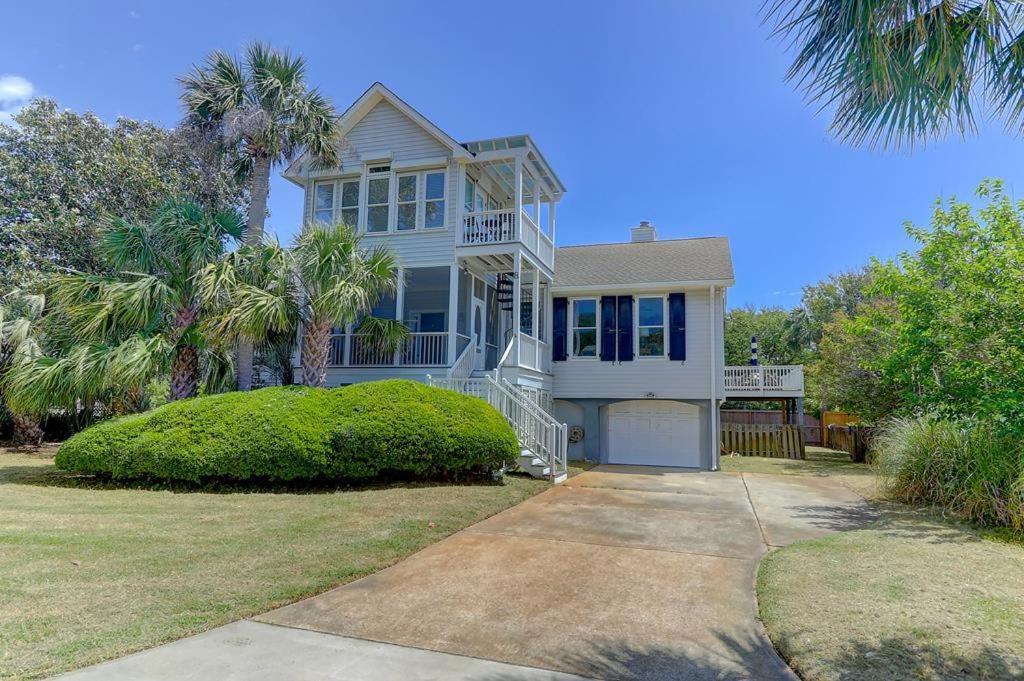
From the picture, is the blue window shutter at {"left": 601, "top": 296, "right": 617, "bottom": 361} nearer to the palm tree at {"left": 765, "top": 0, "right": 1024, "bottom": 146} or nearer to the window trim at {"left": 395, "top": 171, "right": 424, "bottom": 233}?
the window trim at {"left": 395, "top": 171, "right": 424, "bottom": 233}

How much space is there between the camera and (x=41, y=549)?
18.1 ft

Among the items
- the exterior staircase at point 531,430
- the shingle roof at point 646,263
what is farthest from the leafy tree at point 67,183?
the exterior staircase at point 531,430

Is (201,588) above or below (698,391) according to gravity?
below

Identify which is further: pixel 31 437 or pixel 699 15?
pixel 31 437

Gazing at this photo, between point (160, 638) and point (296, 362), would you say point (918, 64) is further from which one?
point (296, 362)

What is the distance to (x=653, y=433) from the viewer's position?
16031mm

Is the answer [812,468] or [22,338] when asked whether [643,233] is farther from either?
[22,338]

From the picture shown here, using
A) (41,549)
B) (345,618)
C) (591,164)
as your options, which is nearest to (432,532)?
(345,618)

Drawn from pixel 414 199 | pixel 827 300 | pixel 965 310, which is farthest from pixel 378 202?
pixel 827 300

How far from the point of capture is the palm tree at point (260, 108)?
1290 centimetres

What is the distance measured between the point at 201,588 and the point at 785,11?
635cm

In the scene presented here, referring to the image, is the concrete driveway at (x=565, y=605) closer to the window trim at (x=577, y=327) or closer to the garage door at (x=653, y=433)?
the garage door at (x=653, y=433)

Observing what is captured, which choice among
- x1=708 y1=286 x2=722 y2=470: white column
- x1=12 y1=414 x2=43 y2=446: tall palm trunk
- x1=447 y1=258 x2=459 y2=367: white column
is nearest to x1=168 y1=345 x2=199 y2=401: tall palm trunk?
x1=447 y1=258 x2=459 y2=367: white column

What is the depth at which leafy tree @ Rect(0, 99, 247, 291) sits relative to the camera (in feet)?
57.8
